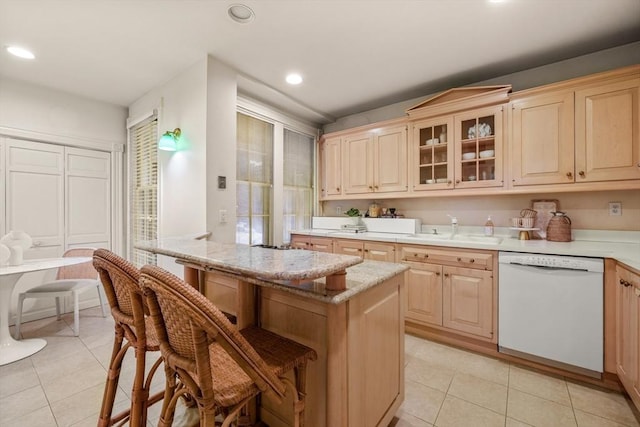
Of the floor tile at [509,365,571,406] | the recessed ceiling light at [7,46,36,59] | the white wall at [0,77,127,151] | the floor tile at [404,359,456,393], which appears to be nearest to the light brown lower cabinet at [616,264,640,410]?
the floor tile at [509,365,571,406]

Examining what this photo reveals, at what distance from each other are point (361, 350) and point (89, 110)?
4232mm

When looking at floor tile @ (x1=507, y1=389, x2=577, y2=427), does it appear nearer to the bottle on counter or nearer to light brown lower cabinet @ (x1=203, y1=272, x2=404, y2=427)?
light brown lower cabinet @ (x1=203, y1=272, x2=404, y2=427)

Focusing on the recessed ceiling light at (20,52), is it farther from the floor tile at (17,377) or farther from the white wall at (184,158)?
the floor tile at (17,377)

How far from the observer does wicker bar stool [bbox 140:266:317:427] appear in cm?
79

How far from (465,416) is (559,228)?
1840mm

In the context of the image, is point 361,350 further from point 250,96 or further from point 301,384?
point 250,96

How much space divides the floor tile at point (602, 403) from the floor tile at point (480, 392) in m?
0.43

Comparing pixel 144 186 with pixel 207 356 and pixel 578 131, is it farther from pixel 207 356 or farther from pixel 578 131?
pixel 578 131

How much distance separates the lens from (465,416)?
5.48 ft

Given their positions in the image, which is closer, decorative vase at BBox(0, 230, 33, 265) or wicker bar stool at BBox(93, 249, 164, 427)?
wicker bar stool at BBox(93, 249, 164, 427)

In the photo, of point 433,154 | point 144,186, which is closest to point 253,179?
point 144,186

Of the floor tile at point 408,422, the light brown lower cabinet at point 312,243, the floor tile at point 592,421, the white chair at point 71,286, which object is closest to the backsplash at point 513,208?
the light brown lower cabinet at point 312,243

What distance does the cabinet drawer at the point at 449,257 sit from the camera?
2.34 m

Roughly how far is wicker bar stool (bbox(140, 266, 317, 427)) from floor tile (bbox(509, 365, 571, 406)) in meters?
1.79
